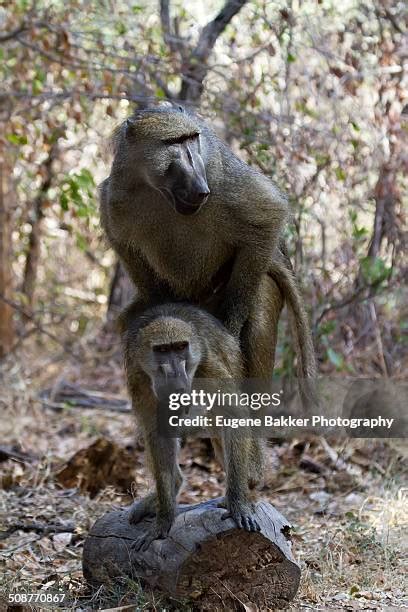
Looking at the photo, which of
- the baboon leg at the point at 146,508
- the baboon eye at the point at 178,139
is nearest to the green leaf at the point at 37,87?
the baboon eye at the point at 178,139

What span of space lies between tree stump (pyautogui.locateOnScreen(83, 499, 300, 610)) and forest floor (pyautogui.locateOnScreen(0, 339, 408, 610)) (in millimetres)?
86

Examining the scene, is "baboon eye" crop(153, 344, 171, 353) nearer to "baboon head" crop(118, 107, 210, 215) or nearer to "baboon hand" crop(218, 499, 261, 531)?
"baboon head" crop(118, 107, 210, 215)

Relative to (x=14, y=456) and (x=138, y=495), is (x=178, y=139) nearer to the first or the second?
(x=138, y=495)

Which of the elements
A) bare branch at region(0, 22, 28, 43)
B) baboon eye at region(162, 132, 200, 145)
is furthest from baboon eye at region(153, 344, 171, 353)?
bare branch at region(0, 22, 28, 43)

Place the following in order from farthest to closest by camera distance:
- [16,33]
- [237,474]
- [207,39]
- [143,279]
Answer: [207,39]
[16,33]
[143,279]
[237,474]

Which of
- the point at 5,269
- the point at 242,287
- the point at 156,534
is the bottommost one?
the point at 156,534

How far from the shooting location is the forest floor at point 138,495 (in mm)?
3809

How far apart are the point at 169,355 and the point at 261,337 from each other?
61 centimetres

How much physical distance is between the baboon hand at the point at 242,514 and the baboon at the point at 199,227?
63cm

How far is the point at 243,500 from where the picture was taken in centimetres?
352

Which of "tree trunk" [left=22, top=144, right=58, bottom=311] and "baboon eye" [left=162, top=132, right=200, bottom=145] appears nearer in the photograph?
"baboon eye" [left=162, top=132, right=200, bottom=145]

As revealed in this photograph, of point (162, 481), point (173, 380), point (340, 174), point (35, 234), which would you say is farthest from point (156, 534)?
point (35, 234)

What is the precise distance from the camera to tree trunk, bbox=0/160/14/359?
781cm

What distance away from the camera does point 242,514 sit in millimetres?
3475
